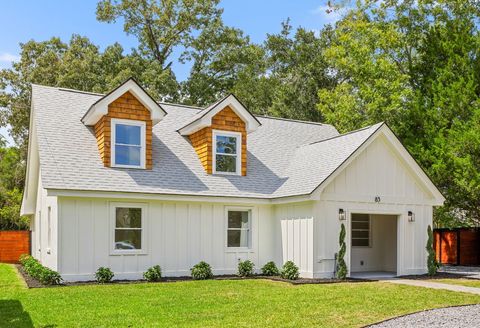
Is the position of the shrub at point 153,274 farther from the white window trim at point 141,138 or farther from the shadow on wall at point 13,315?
the shadow on wall at point 13,315

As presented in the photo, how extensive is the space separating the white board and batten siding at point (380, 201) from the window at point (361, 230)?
237cm

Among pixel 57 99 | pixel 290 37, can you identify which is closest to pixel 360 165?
pixel 57 99

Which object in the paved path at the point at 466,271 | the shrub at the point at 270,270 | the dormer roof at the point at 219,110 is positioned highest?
the dormer roof at the point at 219,110

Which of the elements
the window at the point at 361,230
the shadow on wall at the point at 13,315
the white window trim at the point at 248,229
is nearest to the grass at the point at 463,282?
the window at the point at 361,230

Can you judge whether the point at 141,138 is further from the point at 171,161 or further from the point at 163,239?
the point at 163,239

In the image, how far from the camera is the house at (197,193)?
605 inches

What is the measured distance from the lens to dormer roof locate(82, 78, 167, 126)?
643 inches

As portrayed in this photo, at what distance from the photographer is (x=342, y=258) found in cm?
1612

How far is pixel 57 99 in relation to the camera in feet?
61.1

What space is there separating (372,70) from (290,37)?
1346 cm

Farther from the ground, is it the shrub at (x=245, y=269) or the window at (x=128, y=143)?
the window at (x=128, y=143)

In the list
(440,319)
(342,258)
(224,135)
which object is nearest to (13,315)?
(440,319)

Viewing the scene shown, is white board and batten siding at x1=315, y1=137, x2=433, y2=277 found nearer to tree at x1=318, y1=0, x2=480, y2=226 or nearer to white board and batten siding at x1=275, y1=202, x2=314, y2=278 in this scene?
white board and batten siding at x1=275, y1=202, x2=314, y2=278

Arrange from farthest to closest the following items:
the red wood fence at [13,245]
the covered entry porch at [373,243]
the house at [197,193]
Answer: the red wood fence at [13,245], the covered entry porch at [373,243], the house at [197,193]
